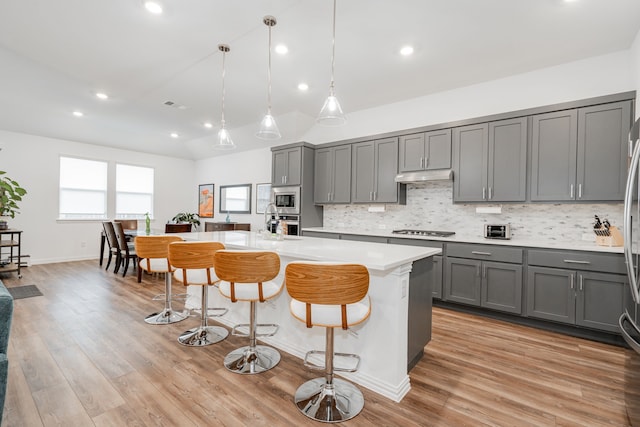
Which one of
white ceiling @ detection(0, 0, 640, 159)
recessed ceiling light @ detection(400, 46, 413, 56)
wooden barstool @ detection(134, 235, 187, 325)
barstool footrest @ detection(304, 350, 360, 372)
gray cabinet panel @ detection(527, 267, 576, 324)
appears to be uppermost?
white ceiling @ detection(0, 0, 640, 159)

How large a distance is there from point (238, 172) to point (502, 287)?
603 cm

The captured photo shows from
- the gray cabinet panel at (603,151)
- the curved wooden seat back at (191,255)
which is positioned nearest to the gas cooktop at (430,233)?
the gray cabinet panel at (603,151)

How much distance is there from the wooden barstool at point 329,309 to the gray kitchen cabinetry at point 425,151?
275cm

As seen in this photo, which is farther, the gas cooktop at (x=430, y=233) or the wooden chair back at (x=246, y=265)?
the gas cooktop at (x=430, y=233)

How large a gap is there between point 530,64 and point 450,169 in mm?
1436

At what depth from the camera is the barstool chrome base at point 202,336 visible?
2.70 m

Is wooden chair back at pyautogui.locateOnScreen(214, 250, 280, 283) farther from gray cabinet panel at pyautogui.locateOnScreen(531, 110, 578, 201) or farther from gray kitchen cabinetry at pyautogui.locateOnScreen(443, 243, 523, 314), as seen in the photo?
gray cabinet panel at pyautogui.locateOnScreen(531, 110, 578, 201)

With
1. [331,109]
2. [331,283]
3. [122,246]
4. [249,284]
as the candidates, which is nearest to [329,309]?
[331,283]

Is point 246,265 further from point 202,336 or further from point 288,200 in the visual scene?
point 288,200

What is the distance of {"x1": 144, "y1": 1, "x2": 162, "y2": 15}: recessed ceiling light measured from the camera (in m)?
2.55

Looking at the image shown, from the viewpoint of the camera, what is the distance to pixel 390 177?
4.57 m

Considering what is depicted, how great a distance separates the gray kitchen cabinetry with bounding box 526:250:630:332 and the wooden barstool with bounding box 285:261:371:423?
225 cm

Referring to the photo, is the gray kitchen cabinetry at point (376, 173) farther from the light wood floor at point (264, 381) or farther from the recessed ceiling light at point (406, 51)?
the light wood floor at point (264, 381)

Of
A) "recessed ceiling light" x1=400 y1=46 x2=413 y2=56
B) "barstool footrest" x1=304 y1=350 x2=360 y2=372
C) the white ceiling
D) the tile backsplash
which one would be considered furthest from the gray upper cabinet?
"barstool footrest" x1=304 y1=350 x2=360 y2=372
